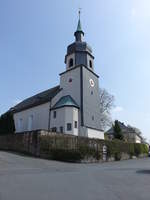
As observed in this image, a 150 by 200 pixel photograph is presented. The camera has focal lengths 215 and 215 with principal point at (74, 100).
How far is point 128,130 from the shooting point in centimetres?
7225

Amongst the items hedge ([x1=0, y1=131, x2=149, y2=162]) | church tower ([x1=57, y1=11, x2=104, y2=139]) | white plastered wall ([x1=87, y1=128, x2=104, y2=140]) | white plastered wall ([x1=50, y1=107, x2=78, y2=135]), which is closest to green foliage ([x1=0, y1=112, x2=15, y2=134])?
white plastered wall ([x1=50, y1=107, x2=78, y2=135])

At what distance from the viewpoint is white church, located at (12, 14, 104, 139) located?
103 feet

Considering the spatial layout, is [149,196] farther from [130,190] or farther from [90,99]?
[90,99]

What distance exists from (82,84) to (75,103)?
3148 mm

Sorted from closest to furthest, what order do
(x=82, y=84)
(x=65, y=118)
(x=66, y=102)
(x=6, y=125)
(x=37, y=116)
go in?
(x=65, y=118) < (x=6, y=125) < (x=66, y=102) < (x=82, y=84) < (x=37, y=116)

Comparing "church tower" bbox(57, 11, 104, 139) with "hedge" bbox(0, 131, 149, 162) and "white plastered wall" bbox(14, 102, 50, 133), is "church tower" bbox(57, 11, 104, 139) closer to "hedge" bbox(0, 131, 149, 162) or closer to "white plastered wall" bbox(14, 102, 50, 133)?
"white plastered wall" bbox(14, 102, 50, 133)

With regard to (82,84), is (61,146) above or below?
below

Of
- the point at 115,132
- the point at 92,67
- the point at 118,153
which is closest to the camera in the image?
the point at 118,153

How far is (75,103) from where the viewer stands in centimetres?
3294

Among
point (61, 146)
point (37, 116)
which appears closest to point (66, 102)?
point (37, 116)

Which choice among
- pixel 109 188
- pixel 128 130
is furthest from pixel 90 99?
pixel 128 130

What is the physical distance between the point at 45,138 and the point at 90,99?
15.5 m

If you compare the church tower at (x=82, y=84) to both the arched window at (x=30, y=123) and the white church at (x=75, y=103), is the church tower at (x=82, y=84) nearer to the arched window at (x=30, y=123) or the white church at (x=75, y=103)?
the white church at (x=75, y=103)

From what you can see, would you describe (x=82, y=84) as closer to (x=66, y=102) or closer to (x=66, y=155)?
(x=66, y=102)
